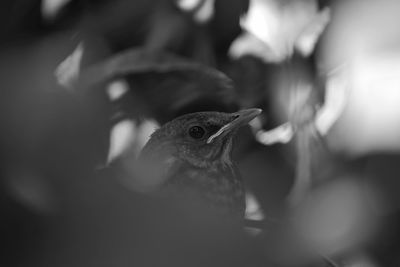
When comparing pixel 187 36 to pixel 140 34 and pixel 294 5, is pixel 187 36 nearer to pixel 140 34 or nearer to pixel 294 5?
pixel 140 34

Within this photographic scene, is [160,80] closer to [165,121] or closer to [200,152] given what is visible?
[165,121]

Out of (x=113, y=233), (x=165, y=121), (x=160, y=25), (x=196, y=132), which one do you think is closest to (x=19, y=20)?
(x=160, y=25)

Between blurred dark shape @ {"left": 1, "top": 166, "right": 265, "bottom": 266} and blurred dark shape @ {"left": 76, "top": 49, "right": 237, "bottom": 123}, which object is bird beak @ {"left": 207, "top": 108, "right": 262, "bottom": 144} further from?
blurred dark shape @ {"left": 1, "top": 166, "right": 265, "bottom": 266}

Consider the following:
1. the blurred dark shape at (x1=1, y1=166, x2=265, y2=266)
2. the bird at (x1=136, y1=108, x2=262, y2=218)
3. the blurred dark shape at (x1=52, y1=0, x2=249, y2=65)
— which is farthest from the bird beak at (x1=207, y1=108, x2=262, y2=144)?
the blurred dark shape at (x1=1, y1=166, x2=265, y2=266)

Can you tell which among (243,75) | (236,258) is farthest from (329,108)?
(236,258)

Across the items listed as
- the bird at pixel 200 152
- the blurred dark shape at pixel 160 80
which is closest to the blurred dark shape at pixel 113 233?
the blurred dark shape at pixel 160 80

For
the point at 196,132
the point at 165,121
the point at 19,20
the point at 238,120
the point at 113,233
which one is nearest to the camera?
the point at 113,233

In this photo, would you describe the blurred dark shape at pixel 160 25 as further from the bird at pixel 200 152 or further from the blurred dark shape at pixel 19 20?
the bird at pixel 200 152
